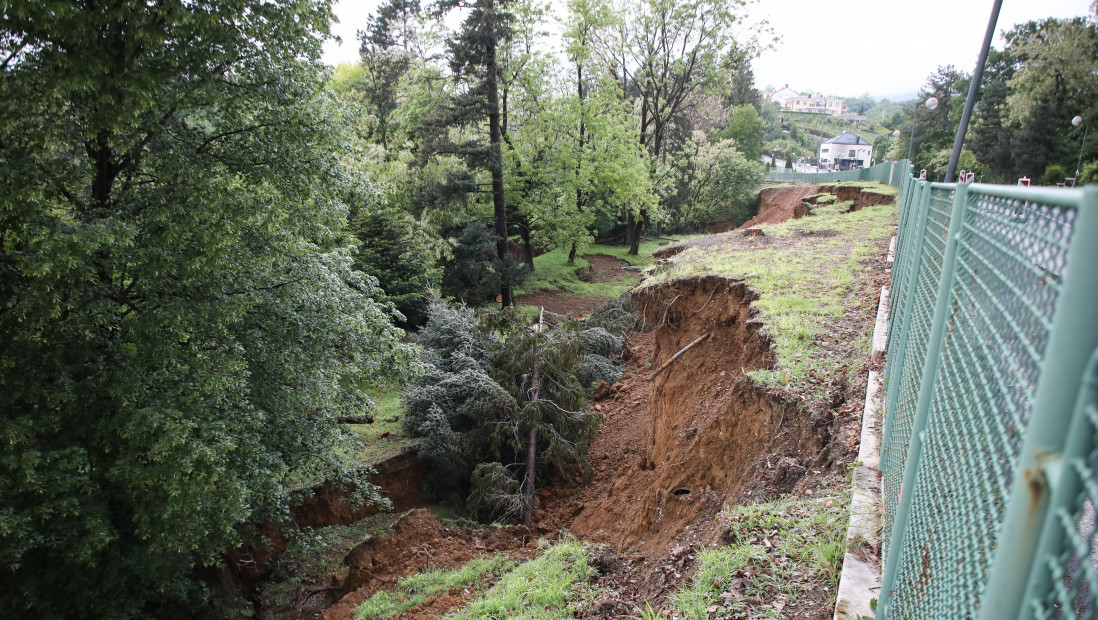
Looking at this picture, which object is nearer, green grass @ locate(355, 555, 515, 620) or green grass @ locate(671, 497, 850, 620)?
green grass @ locate(671, 497, 850, 620)

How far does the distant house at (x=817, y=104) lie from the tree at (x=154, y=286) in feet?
635

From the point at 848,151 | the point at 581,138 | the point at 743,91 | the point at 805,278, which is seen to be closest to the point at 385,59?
the point at 581,138

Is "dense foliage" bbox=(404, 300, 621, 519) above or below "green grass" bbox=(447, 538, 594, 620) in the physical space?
below

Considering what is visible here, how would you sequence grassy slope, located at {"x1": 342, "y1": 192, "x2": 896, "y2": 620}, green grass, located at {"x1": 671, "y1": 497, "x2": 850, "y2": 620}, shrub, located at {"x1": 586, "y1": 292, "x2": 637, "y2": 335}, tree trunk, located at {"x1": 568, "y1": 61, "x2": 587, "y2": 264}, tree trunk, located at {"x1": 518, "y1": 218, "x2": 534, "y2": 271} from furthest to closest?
tree trunk, located at {"x1": 518, "y1": 218, "x2": 534, "y2": 271} → tree trunk, located at {"x1": 568, "y1": 61, "x2": 587, "y2": 264} → shrub, located at {"x1": 586, "y1": 292, "x2": 637, "y2": 335} → grassy slope, located at {"x1": 342, "y1": 192, "x2": 896, "y2": 620} → green grass, located at {"x1": 671, "y1": 497, "x2": 850, "y2": 620}

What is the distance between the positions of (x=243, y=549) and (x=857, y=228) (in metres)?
14.7

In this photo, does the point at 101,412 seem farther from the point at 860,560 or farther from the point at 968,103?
the point at 968,103

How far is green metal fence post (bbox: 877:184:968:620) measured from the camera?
7.44 ft

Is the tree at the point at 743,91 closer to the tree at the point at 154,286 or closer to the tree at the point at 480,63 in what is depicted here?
the tree at the point at 480,63

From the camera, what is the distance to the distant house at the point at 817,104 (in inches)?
7013

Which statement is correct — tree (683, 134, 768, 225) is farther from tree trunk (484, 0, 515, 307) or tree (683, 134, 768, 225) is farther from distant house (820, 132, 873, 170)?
distant house (820, 132, 873, 170)

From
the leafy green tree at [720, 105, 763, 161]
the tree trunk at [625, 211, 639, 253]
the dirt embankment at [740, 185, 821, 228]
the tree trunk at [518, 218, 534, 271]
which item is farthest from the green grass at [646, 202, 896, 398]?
the leafy green tree at [720, 105, 763, 161]

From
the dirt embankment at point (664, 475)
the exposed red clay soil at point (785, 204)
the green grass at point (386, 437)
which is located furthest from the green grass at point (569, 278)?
the dirt embankment at point (664, 475)

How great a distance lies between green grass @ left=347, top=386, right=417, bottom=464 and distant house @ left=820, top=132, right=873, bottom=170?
288 ft

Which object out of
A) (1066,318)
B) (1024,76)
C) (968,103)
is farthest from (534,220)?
(1024,76)
